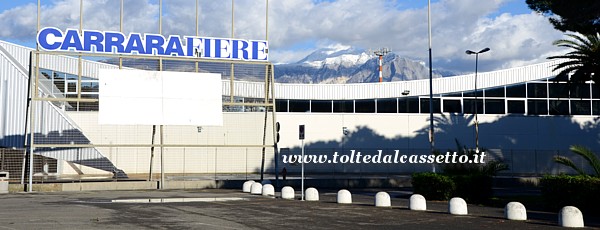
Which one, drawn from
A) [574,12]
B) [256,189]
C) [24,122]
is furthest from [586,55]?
[24,122]

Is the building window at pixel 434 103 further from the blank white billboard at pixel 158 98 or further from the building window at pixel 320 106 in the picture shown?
the blank white billboard at pixel 158 98

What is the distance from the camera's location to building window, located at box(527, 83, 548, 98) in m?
57.4

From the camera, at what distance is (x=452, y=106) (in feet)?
190

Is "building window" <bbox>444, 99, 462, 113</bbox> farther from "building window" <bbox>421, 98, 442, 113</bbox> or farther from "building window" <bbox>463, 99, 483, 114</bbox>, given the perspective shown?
"building window" <bbox>421, 98, 442, 113</bbox>

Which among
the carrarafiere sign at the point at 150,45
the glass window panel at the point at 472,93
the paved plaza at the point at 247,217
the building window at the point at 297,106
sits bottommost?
the paved plaza at the point at 247,217

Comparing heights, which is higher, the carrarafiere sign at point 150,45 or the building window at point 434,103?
the carrarafiere sign at point 150,45

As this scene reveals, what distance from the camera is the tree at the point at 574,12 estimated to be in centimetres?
2386

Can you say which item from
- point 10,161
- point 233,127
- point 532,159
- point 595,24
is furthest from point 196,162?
point 595,24

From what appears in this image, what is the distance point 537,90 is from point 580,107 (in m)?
4.33

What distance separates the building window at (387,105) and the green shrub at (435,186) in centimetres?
3082

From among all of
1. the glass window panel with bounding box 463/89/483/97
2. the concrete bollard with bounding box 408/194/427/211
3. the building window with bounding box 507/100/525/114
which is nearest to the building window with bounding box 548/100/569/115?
the building window with bounding box 507/100/525/114

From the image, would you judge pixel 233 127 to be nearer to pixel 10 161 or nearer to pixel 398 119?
pixel 398 119

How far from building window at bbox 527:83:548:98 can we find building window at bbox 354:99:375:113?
12.8m

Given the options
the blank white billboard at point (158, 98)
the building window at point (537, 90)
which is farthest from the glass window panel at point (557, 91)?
the blank white billboard at point (158, 98)
